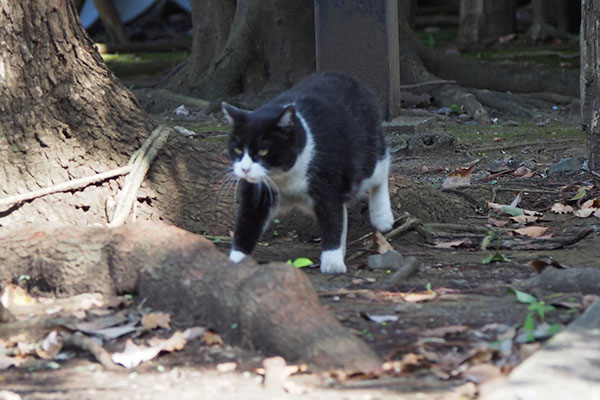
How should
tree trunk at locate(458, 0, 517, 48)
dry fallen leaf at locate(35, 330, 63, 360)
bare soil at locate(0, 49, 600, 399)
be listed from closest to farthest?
1. bare soil at locate(0, 49, 600, 399)
2. dry fallen leaf at locate(35, 330, 63, 360)
3. tree trunk at locate(458, 0, 517, 48)

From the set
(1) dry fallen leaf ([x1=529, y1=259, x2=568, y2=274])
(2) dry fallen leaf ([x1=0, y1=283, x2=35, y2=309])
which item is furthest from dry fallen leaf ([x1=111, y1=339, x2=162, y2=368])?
(1) dry fallen leaf ([x1=529, y1=259, x2=568, y2=274])

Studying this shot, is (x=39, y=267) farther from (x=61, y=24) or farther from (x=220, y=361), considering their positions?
(x=61, y=24)

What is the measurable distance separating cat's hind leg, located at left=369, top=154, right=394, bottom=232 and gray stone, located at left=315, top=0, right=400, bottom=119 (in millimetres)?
3226

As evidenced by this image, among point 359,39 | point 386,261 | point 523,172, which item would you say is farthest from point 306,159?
point 359,39

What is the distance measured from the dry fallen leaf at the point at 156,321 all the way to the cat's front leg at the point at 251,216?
0.96 meters

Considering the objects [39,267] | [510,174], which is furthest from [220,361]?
A: [510,174]

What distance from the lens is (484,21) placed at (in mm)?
14781

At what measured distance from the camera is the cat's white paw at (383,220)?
4.71 m

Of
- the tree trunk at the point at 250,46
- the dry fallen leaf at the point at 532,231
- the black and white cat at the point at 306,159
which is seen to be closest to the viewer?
the black and white cat at the point at 306,159

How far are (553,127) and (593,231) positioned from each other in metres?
4.47

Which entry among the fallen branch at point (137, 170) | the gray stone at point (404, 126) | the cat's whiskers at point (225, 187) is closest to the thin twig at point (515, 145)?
the gray stone at point (404, 126)

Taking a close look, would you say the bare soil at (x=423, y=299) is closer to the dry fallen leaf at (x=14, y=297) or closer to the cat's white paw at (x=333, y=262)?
the cat's white paw at (x=333, y=262)

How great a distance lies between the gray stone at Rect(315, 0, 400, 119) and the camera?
7.76 meters

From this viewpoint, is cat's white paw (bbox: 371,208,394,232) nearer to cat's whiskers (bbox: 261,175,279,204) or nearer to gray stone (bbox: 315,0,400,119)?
cat's whiskers (bbox: 261,175,279,204)
